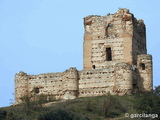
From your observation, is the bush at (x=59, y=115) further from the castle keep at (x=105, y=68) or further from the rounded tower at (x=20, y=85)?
the rounded tower at (x=20, y=85)

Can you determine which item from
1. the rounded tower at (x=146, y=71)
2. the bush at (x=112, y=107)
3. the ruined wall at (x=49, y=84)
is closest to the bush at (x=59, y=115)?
the bush at (x=112, y=107)

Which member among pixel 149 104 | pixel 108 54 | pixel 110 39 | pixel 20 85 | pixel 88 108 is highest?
pixel 110 39

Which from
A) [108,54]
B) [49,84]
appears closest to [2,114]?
[49,84]

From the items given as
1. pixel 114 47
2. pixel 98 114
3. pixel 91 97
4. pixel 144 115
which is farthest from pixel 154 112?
pixel 114 47

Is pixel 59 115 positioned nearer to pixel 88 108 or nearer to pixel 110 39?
pixel 88 108

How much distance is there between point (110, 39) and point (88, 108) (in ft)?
29.8

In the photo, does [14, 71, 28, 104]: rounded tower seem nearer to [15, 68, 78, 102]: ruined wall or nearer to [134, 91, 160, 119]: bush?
[15, 68, 78, 102]: ruined wall

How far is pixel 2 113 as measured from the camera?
4791 cm

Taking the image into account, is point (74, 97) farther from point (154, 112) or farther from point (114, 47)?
point (154, 112)

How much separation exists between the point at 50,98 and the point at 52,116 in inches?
355

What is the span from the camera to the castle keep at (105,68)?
54156 millimetres

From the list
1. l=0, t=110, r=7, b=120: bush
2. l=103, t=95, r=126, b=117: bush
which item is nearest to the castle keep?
l=103, t=95, r=126, b=117: bush

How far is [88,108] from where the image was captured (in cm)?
5006

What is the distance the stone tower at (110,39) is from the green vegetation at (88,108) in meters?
4.91
